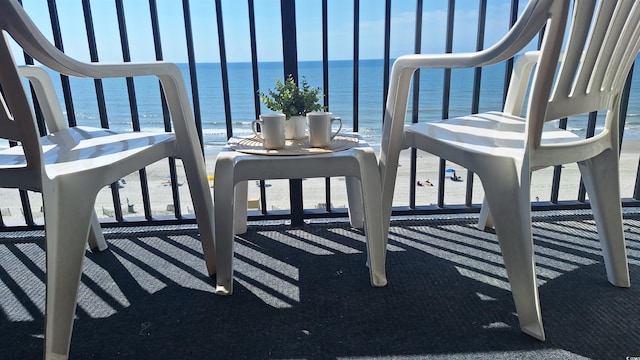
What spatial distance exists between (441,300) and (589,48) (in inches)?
27.9

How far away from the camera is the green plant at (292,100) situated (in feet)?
3.84

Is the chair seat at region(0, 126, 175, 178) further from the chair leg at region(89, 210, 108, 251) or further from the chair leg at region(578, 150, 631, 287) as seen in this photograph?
the chair leg at region(578, 150, 631, 287)

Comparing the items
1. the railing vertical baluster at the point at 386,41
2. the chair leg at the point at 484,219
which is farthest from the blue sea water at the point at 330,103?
the chair leg at the point at 484,219

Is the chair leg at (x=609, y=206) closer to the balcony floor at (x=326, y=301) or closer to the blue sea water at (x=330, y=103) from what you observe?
the balcony floor at (x=326, y=301)

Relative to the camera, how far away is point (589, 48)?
2.68 ft

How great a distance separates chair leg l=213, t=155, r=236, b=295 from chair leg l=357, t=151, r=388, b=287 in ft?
1.17

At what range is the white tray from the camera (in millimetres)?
1022

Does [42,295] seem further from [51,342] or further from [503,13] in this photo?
[503,13]

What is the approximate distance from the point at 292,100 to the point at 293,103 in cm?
1

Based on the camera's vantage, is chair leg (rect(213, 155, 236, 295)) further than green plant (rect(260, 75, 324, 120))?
No

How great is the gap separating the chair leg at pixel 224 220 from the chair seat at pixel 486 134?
1.79ft

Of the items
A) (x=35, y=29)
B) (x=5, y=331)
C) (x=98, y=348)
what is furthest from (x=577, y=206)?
(x=5, y=331)

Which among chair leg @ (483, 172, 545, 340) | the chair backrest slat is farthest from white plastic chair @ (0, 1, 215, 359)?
the chair backrest slat

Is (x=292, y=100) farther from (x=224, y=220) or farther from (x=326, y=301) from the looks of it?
(x=326, y=301)
